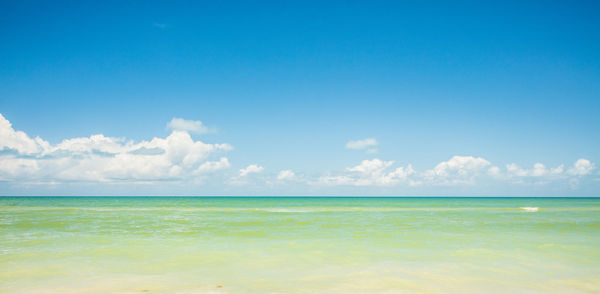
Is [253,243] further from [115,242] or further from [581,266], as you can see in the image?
[581,266]

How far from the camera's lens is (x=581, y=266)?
11531 mm

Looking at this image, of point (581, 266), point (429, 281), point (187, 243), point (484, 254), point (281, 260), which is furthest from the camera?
point (187, 243)

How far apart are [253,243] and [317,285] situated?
25.3 ft

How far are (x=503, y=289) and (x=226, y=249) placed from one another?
945 centimetres

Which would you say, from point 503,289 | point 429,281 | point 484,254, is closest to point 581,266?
point 484,254

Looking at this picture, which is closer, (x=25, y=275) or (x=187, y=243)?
(x=25, y=275)

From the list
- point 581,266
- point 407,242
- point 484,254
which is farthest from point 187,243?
point 581,266

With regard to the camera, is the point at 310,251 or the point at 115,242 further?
the point at 115,242

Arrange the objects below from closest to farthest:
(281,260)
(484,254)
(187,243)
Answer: (281,260) → (484,254) → (187,243)

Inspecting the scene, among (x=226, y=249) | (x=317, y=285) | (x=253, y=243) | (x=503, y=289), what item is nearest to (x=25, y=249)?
(x=226, y=249)

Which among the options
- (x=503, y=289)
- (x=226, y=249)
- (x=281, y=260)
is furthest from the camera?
(x=226, y=249)

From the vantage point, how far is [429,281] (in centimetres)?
952

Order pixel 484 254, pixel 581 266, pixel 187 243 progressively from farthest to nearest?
pixel 187 243 < pixel 484 254 < pixel 581 266

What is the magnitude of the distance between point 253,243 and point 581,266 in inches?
453
